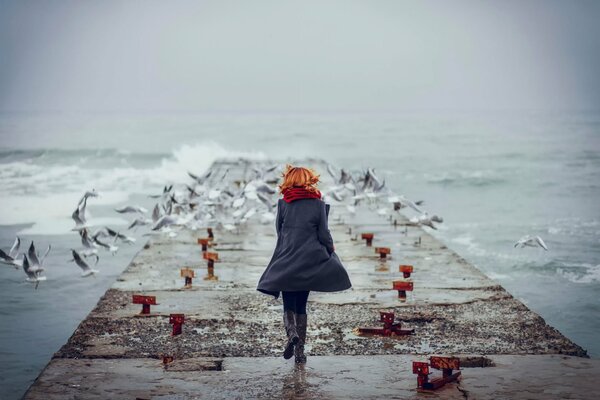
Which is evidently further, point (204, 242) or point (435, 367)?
point (204, 242)

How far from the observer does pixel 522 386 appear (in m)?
5.09

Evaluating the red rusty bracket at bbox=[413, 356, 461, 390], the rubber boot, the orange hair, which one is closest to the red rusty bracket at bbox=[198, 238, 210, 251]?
the rubber boot

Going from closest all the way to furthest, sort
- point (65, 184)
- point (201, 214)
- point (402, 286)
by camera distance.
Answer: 1. point (402, 286)
2. point (201, 214)
3. point (65, 184)

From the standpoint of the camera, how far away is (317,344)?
20.1 ft

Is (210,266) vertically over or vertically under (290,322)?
over

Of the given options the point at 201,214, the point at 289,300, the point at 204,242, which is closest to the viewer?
the point at 289,300

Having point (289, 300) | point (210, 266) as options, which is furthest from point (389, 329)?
point (210, 266)

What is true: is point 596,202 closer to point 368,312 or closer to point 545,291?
point 545,291

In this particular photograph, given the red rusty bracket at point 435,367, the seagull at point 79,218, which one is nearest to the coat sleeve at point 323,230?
the red rusty bracket at point 435,367

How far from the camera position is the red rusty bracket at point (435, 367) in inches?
198

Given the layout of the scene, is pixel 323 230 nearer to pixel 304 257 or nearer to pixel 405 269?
pixel 304 257

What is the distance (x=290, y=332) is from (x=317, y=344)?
76 cm

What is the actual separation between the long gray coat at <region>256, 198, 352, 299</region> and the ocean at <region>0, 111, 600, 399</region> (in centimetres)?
Result: 246

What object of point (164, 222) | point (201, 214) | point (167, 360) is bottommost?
point (167, 360)
